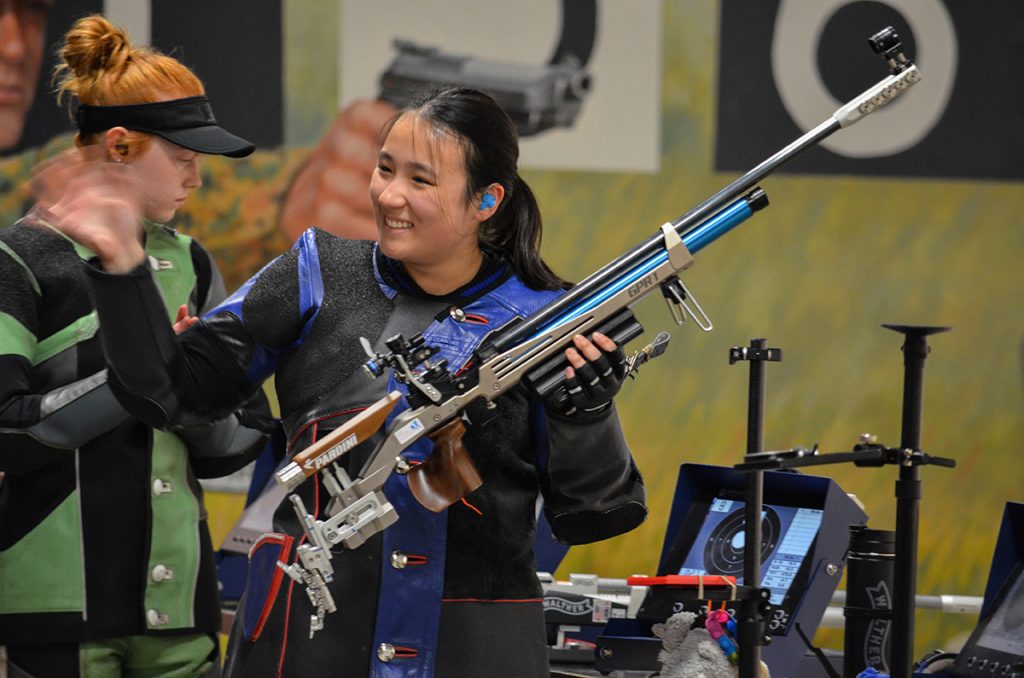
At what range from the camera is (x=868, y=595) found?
2.29 metres

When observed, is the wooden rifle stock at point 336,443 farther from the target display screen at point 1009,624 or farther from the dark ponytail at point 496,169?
the target display screen at point 1009,624

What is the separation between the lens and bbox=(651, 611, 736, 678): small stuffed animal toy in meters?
2.14

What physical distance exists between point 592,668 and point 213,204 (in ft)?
8.46

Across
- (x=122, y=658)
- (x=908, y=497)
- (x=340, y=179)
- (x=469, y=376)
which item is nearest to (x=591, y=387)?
(x=469, y=376)

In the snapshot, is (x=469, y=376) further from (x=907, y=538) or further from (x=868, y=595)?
(x=868, y=595)

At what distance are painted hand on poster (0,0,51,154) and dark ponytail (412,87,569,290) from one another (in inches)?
125

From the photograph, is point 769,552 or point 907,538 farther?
point 769,552

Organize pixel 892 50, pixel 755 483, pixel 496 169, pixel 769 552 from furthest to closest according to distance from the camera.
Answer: pixel 769 552 < pixel 755 483 < pixel 496 169 < pixel 892 50

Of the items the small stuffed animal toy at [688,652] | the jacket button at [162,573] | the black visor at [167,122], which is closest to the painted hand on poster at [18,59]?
the black visor at [167,122]

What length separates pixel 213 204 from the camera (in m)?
4.61

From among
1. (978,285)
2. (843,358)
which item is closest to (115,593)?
(843,358)

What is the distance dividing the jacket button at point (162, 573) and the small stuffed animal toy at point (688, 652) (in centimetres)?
79

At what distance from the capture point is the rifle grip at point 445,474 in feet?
5.36

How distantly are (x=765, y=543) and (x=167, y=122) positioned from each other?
4.11ft
